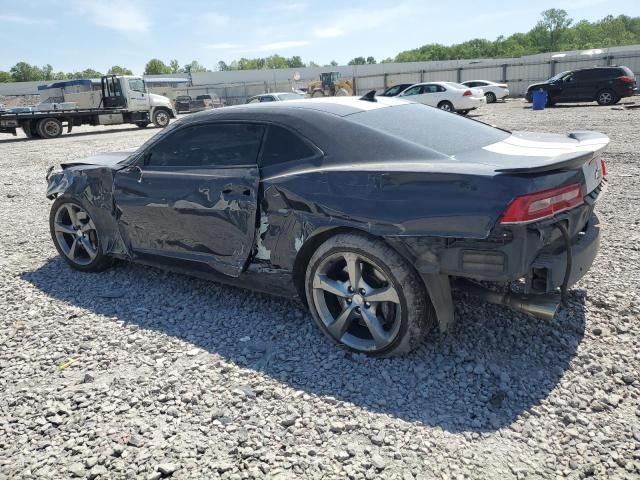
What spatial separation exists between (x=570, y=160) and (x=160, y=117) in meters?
24.9

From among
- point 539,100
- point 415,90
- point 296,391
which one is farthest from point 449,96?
point 296,391

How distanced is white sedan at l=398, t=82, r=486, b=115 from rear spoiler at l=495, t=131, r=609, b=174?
18.5 meters

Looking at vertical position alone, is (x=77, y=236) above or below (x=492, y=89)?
below

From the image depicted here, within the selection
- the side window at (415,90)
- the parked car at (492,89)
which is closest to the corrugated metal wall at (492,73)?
the parked car at (492,89)

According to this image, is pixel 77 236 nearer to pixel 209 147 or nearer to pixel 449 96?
pixel 209 147

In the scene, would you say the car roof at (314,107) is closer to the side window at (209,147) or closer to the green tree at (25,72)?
the side window at (209,147)

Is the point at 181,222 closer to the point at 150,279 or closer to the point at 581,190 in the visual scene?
the point at 150,279

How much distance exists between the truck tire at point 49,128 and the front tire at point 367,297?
22.1 m

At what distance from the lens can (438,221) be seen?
265 centimetres

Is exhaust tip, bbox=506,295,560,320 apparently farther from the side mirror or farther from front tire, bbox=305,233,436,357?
the side mirror

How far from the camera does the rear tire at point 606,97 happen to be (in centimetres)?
2128

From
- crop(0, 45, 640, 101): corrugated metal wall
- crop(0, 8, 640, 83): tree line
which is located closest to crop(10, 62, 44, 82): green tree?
crop(0, 8, 640, 83): tree line

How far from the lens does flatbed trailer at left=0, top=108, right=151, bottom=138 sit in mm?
20750

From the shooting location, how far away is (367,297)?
3.04 m
